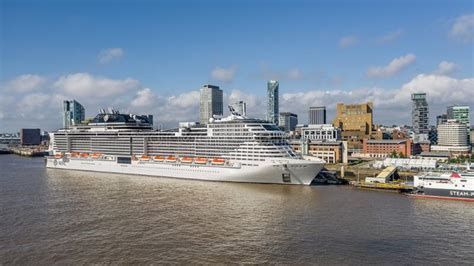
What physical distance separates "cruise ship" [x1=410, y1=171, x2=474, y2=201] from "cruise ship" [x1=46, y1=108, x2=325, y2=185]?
41.0ft

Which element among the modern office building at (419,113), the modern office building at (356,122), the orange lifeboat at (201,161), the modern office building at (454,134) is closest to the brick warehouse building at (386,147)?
the modern office building at (356,122)

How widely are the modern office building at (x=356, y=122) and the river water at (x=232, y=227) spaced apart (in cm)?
7928

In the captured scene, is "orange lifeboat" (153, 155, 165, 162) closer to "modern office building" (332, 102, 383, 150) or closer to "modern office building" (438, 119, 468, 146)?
"modern office building" (332, 102, 383, 150)

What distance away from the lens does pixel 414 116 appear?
18788cm

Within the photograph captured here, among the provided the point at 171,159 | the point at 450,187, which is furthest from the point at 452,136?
the point at 171,159

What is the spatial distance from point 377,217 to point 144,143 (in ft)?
142

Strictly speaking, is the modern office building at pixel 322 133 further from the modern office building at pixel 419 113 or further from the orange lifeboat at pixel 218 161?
the modern office building at pixel 419 113

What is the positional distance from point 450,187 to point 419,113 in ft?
532

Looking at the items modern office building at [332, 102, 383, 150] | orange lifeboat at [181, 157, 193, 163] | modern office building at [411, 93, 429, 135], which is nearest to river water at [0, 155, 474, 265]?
orange lifeboat at [181, 157, 193, 163]

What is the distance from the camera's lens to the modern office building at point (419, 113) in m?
184

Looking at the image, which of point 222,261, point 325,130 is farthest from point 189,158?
point 325,130

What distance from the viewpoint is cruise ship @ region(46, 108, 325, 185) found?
156 feet

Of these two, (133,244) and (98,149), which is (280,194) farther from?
(98,149)

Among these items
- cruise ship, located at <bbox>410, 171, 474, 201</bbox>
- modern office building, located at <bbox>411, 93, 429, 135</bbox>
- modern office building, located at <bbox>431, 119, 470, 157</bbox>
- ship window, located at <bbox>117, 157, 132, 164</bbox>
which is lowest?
cruise ship, located at <bbox>410, 171, 474, 201</bbox>
